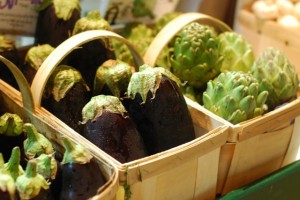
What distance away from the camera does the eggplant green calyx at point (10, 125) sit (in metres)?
0.85

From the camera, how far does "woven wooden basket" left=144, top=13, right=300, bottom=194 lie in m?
0.98

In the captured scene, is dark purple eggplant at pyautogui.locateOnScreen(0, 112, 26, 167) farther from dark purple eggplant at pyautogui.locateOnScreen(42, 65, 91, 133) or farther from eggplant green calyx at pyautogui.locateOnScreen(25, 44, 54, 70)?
eggplant green calyx at pyautogui.locateOnScreen(25, 44, 54, 70)

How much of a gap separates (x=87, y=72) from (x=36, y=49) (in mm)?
123

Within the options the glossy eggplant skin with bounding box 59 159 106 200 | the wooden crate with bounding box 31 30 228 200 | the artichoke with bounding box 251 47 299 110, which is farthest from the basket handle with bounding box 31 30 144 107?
the artichoke with bounding box 251 47 299 110

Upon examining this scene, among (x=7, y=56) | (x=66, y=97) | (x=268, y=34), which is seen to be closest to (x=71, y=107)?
(x=66, y=97)

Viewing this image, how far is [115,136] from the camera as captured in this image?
841 millimetres

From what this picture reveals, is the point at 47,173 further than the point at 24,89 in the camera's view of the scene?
No

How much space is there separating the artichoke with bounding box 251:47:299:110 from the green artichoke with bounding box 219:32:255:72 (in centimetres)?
7

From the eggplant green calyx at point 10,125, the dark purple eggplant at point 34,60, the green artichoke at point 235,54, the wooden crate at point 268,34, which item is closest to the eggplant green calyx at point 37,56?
the dark purple eggplant at point 34,60

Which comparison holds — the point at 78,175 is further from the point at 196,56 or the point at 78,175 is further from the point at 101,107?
the point at 196,56

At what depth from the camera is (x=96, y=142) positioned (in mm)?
855

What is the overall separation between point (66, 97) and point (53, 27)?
0.90 feet

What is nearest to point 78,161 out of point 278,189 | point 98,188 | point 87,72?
point 98,188

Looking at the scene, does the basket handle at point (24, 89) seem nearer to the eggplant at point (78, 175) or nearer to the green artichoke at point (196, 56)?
the eggplant at point (78, 175)
